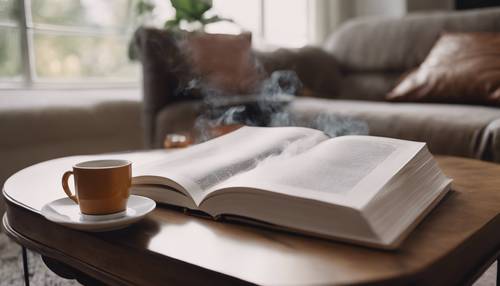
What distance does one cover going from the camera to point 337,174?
0.61 metres

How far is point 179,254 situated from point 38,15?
2487mm

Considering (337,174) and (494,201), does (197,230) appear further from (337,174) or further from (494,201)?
(494,201)

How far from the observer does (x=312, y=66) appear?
2.46m

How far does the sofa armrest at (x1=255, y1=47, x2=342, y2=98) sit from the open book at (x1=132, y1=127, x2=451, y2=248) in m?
1.54

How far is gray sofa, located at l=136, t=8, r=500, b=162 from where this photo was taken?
1.54 meters

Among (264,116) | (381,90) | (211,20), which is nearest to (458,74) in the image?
(381,90)

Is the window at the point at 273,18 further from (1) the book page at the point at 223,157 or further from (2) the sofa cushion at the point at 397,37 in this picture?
(1) the book page at the point at 223,157

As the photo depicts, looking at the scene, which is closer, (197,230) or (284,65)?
(197,230)

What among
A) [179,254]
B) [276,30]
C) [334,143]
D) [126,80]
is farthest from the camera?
[276,30]

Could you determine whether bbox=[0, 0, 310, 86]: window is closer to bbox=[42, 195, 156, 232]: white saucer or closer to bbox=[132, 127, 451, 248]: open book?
bbox=[132, 127, 451, 248]: open book

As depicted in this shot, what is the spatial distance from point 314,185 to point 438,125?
1139 mm

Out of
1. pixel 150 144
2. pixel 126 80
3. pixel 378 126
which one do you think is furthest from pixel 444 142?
pixel 126 80

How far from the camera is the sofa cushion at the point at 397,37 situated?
87.5 inches

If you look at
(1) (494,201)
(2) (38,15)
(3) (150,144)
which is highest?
(2) (38,15)
